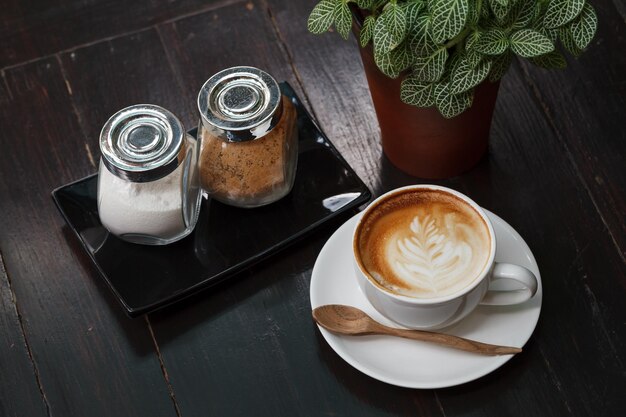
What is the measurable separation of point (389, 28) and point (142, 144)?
0.97ft

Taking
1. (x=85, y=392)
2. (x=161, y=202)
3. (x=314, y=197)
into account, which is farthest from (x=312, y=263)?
(x=85, y=392)

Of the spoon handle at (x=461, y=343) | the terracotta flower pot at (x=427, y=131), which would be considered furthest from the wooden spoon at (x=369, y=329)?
the terracotta flower pot at (x=427, y=131)

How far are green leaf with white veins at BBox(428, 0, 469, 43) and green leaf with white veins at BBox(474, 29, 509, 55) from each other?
0.13 ft

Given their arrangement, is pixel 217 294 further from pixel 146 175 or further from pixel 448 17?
pixel 448 17

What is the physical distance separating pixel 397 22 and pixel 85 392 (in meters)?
0.51

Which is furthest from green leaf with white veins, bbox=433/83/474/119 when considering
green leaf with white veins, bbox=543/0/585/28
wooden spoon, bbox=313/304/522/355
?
wooden spoon, bbox=313/304/522/355

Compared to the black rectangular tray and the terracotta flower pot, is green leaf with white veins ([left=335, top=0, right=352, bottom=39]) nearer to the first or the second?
the terracotta flower pot

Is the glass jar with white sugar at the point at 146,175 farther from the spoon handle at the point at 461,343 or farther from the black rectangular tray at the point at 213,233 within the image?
the spoon handle at the point at 461,343

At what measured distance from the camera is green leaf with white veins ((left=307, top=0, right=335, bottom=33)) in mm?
892

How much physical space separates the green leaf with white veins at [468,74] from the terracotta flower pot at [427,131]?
0.07 metres

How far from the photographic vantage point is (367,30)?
2.87ft

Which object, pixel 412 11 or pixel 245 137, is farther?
pixel 245 137

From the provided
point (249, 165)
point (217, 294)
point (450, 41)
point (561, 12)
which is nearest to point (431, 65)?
point (450, 41)

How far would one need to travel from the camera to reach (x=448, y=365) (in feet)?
2.92
